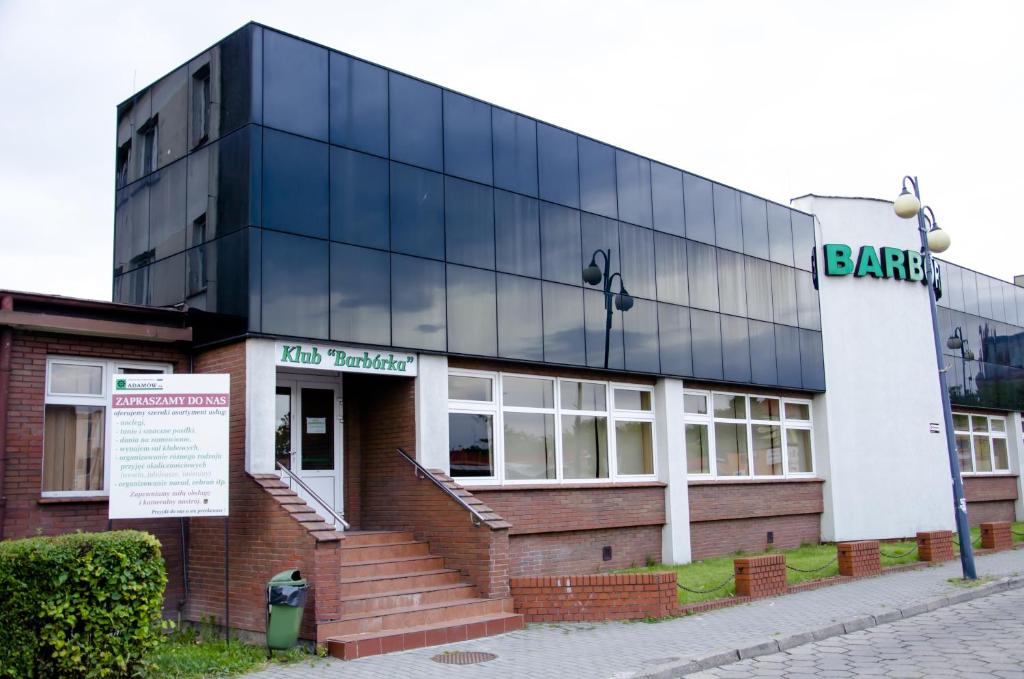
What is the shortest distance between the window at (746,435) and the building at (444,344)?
0.07 m

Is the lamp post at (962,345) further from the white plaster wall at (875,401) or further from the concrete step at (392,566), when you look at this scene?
the concrete step at (392,566)

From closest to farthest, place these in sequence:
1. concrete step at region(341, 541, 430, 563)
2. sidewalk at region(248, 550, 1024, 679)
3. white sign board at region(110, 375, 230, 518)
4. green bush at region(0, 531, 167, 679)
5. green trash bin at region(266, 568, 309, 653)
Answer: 1. green bush at region(0, 531, 167, 679)
2. sidewalk at region(248, 550, 1024, 679)
3. green trash bin at region(266, 568, 309, 653)
4. white sign board at region(110, 375, 230, 518)
5. concrete step at region(341, 541, 430, 563)

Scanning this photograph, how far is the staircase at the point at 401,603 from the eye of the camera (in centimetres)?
1128

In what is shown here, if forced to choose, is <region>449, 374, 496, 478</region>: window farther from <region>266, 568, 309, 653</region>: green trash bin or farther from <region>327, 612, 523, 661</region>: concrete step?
<region>266, 568, 309, 653</region>: green trash bin

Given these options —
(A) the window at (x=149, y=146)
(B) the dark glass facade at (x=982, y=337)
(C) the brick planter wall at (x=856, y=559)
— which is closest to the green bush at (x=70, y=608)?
(A) the window at (x=149, y=146)

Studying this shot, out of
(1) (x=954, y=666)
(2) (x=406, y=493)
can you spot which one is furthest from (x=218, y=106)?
(1) (x=954, y=666)

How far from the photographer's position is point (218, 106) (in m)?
14.3

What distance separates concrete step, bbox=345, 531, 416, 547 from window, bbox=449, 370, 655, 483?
1.59m

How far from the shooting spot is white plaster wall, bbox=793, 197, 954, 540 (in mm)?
23812

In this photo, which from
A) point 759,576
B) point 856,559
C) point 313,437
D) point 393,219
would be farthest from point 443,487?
point 856,559

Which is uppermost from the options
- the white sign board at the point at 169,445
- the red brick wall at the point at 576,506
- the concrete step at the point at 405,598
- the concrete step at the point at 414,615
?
the white sign board at the point at 169,445

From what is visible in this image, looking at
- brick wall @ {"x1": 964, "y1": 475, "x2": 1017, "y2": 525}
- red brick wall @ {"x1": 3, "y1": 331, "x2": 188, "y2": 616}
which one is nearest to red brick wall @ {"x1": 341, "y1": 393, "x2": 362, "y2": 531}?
red brick wall @ {"x1": 3, "y1": 331, "x2": 188, "y2": 616}

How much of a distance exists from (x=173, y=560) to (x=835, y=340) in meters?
17.2

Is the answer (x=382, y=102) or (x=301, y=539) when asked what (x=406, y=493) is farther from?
(x=382, y=102)
